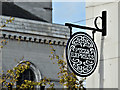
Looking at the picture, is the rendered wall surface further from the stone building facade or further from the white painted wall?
the white painted wall

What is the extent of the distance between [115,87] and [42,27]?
26.6 m

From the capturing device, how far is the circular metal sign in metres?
7.62

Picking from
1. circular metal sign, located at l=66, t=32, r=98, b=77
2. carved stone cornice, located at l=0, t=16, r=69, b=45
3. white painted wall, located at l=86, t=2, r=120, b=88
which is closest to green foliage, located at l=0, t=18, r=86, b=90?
white painted wall, located at l=86, t=2, r=120, b=88

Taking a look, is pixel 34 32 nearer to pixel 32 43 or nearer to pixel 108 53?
pixel 32 43

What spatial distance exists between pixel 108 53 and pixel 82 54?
446 mm

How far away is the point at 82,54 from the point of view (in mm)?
7660

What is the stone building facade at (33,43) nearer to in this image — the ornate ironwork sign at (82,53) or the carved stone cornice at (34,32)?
the carved stone cornice at (34,32)

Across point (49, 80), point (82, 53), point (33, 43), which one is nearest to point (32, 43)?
point (33, 43)

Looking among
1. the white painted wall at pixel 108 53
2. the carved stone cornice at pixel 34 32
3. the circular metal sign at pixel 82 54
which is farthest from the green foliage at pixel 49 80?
the carved stone cornice at pixel 34 32

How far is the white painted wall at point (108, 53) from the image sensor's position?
298 inches

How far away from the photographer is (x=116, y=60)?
7523 millimetres

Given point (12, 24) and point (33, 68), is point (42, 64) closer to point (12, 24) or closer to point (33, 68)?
point (33, 68)

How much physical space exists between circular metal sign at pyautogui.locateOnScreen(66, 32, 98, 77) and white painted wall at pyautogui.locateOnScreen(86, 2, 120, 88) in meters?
0.21

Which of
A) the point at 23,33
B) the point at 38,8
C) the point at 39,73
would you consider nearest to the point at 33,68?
the point at 39,73
